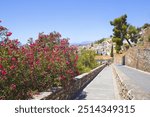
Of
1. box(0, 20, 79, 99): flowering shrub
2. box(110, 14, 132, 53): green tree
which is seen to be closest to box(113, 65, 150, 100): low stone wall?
box(0, 20, 79, 99): flowering shrub

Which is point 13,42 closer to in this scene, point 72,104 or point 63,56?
point 72,104

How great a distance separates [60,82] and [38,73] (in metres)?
1.35

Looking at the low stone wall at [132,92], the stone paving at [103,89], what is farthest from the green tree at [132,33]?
the low stone wall at [132,92]

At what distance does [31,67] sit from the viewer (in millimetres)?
8055

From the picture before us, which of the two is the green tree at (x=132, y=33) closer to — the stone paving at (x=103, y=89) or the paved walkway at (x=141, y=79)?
the paved walkway at (x=141, y=79)

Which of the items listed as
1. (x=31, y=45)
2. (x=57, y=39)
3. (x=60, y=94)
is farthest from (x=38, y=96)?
(x=57, y=39)

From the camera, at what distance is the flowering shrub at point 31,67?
22.4 ft

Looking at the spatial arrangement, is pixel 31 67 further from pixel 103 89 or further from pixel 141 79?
pixel 141 79

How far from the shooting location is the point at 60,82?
9906mm

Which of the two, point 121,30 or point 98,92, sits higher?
point 121,30

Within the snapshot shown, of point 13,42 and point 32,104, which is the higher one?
point 13,42

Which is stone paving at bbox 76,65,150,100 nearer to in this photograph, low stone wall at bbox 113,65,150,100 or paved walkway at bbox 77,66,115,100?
paved walkway at bbox 77,66,115,100

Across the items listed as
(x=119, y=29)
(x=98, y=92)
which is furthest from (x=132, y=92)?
(x=119, y=29)

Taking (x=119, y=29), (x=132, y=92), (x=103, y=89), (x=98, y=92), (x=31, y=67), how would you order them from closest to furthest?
1. (x=31, y=67)
2. (x=132, y=92)
3. (x=98, y=92)
4. (x=103, y=89)
5. (x=119, y=29)
